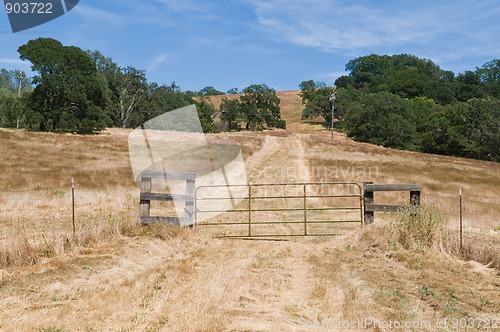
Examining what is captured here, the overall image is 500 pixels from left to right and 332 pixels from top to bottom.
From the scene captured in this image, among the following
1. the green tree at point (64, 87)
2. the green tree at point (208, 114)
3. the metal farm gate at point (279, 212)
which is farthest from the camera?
the green tree at point (208, 114)

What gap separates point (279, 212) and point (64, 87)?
53.1 meters

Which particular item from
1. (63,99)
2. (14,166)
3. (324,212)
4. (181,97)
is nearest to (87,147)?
(14,166)

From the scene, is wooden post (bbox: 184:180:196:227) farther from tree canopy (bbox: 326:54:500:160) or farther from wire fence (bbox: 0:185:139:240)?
tree canopy (bbox: 326:54:500:160)

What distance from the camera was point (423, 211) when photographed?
1030 centimetres

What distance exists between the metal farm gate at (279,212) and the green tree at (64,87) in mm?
46716

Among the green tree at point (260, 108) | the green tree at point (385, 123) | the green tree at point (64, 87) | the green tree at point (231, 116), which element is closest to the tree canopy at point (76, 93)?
the green tree at point (64, 87)

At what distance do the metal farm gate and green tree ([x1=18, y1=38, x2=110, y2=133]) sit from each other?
4672 centimetres

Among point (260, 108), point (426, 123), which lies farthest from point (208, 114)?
point (426, 123)

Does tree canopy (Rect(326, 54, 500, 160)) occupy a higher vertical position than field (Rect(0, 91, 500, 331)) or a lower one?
higher

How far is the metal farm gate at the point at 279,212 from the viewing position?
1285 centimetres

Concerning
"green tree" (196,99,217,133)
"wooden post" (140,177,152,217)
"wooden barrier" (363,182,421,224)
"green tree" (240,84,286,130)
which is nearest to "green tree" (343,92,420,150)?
"green tree" (240,84,286,130)

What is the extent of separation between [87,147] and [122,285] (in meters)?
40.7

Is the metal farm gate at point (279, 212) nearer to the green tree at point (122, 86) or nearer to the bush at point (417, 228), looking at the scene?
the bush at point (417, 228)

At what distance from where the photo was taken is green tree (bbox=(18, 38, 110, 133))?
197 feet
